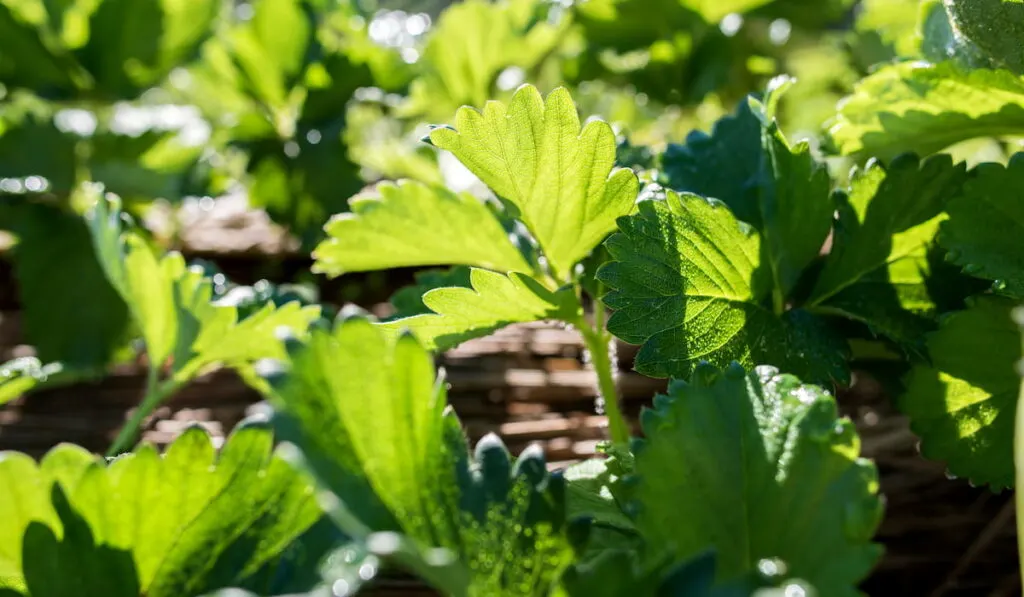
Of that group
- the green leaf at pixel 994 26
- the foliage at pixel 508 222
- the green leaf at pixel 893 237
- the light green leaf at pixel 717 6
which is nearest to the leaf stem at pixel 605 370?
the foliage at pixel 508 222

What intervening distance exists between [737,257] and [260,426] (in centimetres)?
26

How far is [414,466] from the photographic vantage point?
1.07ft

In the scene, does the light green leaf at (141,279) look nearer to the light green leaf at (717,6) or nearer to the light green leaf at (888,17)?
the light green leaf at (717,6)

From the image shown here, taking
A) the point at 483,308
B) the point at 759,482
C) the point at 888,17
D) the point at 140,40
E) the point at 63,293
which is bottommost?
the point at 759,482

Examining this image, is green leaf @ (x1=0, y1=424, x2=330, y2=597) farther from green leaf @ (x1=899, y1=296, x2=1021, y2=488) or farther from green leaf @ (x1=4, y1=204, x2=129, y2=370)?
green leaf @ (x1=4, y1=204, x2=129, y2=370)

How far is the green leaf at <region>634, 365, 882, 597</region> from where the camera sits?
0.31m

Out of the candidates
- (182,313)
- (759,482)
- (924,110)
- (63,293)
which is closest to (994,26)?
(924,110)

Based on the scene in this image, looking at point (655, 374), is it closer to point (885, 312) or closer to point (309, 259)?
point (885, 312)

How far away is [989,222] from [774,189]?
11 centimetres

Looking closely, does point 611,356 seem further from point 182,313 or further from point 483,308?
point 182,313

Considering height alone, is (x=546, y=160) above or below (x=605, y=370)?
above

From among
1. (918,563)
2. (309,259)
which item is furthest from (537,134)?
(309,259)

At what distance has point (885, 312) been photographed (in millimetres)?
500

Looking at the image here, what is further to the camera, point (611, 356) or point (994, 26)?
point (611, 356)
